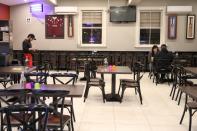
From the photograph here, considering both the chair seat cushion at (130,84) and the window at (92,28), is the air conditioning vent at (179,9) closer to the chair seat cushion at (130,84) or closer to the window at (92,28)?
the window at (92,28)

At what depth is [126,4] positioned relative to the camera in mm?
12273

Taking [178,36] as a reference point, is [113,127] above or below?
below

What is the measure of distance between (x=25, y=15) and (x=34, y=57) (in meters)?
1.80

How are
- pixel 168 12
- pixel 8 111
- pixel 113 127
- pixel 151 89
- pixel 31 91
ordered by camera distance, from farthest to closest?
pixel 168 12
pixel 151 89
pixel 113 127
pixel 31 91
pixel 8 111

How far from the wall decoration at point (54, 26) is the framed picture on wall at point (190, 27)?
5114 millimetres

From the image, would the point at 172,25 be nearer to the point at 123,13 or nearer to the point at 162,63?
the point at 123,13

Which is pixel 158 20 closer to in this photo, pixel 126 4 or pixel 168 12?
pixel 168 12

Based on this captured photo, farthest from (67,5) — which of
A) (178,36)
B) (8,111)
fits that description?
(8,111)

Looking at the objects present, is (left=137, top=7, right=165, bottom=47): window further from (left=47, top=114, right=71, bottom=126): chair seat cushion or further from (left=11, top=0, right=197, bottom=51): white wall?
(left=47, top=114, right=71, bottom=126): chair seat cushion

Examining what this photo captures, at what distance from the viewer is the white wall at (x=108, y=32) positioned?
12320 mm

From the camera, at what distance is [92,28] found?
1273cm

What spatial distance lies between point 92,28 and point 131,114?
7318 millimetres

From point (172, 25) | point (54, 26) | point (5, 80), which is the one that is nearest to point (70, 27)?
point (54, 26)

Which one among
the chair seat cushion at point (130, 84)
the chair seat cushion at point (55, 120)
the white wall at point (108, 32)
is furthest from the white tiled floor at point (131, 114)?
the white wall at point (108, 32)
